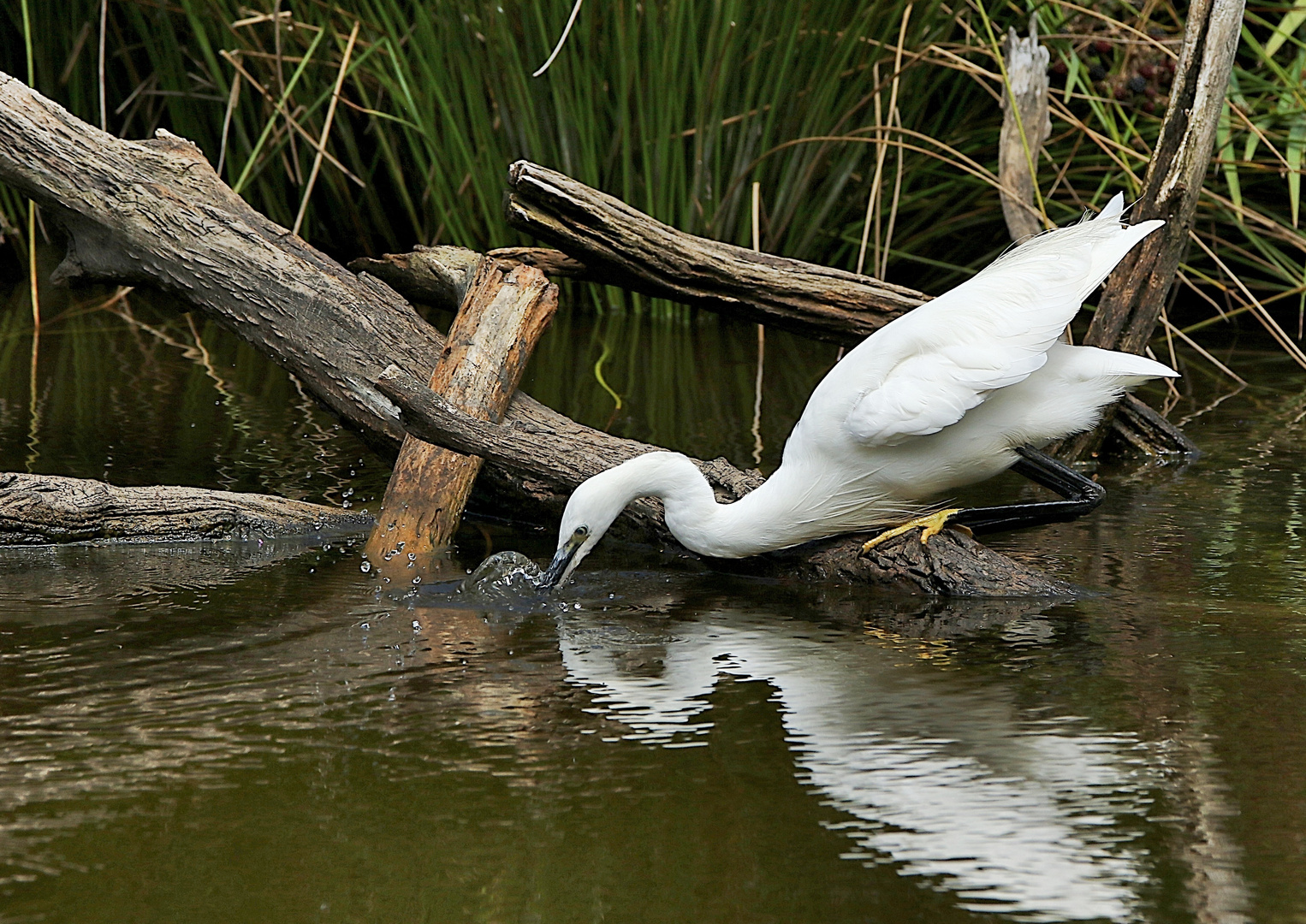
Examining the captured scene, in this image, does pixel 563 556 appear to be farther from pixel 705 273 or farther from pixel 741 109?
pixel 741 109

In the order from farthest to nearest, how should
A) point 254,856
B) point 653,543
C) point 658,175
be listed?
point 658,175 < point 653,543 < point 254,856

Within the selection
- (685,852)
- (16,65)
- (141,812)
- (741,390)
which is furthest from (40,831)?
(16,65)

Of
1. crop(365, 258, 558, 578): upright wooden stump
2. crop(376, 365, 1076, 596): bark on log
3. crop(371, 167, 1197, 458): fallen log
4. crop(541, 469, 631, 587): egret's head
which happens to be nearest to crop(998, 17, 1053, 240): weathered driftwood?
crop(371, 167, 1197, 458): fallen log

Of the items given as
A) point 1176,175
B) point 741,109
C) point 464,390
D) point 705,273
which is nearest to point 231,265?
point 464,390

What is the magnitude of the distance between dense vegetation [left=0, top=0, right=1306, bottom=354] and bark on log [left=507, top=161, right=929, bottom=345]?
5.19 feet

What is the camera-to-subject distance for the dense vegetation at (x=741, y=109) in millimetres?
6168

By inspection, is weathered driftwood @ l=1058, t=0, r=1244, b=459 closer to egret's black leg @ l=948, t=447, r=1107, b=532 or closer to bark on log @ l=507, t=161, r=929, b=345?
bark on log @ l=507, t=161, r=929, b=345

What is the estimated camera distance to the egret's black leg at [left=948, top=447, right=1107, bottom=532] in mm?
3596

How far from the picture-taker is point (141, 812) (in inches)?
85.4

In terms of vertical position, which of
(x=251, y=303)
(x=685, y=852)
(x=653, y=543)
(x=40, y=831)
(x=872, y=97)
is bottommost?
(x=40, y=831)

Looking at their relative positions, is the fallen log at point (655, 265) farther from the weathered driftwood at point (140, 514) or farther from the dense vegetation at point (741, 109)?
the dense vegetation at point (741, 109)

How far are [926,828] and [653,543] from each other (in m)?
1.78

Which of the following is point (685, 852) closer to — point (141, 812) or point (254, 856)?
point (254, 856)

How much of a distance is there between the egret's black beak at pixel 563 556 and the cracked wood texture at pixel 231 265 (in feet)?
2.01
